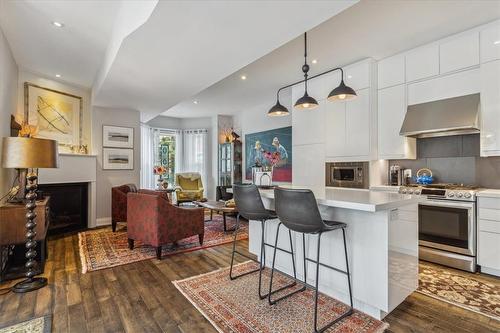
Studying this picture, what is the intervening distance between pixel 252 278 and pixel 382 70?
3.52 metres

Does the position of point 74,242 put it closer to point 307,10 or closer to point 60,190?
point 60,190

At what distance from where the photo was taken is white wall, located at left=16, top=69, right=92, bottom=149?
166 inches

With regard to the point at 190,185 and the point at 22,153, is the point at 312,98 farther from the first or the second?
the point at 190,185

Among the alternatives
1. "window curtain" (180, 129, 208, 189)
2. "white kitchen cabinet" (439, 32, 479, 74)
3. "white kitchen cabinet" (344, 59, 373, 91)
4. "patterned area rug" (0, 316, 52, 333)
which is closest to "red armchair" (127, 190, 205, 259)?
"patterned area rug" (0, 316, 52, 333)

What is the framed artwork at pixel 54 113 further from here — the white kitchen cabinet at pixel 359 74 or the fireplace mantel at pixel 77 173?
the white kitchen cabinet at pixel 359 74

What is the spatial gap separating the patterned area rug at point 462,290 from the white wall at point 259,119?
408 centimetres

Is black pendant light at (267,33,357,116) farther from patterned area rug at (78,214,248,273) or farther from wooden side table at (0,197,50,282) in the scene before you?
wooden side table at (0,197,50,282)

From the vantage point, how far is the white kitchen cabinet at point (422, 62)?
3.36 m

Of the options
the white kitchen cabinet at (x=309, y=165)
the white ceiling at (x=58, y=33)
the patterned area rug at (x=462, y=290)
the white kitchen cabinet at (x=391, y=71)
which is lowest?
the patterned area rug at (x=462, y=290)

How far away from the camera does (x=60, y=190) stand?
472 cm

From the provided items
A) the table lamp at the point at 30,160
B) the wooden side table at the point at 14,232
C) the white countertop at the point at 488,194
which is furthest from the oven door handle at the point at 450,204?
the wooden side table at the point at 14,232

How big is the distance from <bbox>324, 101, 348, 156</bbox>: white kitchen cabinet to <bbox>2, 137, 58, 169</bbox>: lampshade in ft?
12.9

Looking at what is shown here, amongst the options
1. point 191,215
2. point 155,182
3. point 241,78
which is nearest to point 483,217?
point 191,215

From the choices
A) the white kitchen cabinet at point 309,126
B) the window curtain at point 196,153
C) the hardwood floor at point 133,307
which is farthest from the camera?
the window curtain at point 196,153
